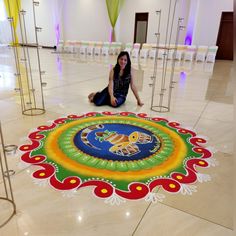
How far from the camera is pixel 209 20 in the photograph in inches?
472

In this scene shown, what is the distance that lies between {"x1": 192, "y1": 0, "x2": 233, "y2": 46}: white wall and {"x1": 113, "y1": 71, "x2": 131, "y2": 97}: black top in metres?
10.2

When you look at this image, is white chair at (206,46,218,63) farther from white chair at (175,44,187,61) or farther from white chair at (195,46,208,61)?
white chair at (175,44,187,61)

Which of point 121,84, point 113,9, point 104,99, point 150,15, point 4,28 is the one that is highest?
point 113,9

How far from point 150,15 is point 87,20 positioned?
4599mm

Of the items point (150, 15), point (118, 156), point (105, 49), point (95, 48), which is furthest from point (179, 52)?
point (118, 156)

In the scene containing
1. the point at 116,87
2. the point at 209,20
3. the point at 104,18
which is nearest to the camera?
the point at 116,87

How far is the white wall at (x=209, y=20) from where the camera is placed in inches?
460

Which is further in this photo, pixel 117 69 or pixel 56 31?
pixel 56 31

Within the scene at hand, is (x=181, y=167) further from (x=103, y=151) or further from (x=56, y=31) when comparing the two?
(x=56, y=31)

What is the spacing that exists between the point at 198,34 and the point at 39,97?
1094 cm

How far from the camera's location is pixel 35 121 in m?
2.84

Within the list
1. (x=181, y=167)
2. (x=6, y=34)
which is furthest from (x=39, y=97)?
(x=6, y=34)

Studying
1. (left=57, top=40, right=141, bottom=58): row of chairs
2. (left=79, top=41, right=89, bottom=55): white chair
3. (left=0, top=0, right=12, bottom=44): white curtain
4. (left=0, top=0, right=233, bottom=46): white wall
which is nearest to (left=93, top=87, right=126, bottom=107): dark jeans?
(left=57, top=40, right=141, bottom=58): row of chairs

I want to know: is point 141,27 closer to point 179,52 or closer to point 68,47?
point 179,52
